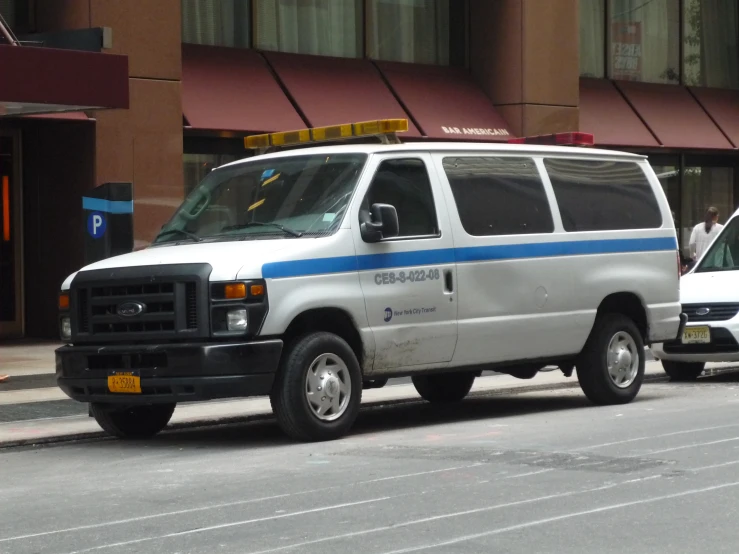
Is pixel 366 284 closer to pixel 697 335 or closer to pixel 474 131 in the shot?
pixel 697 335

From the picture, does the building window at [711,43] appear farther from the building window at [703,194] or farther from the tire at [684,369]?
the tire at [684,369]

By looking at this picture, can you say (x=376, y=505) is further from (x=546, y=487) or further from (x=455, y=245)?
(x=455, y=245)

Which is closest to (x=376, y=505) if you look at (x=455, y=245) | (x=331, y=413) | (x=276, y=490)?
(x=276, y=490)

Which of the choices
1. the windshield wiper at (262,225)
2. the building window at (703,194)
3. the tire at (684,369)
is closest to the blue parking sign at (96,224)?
the windshield wiper at (262,225)

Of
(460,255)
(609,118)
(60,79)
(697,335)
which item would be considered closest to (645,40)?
(609,118)

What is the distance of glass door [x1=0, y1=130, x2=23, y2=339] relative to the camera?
827 inches

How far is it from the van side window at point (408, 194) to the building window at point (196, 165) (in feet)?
33.9

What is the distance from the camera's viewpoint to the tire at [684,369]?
1650cm

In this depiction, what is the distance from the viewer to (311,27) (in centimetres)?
2448

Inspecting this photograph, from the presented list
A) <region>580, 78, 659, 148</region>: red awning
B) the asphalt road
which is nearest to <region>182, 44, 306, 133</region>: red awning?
<region>580, 78, 659, 148</region>: red awning

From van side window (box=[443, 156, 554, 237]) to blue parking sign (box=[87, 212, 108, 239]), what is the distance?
3104 millimetres

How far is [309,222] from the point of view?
11.3m

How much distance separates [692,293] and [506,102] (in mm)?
10333

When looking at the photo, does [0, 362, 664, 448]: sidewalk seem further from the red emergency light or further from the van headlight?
the red emergency light
